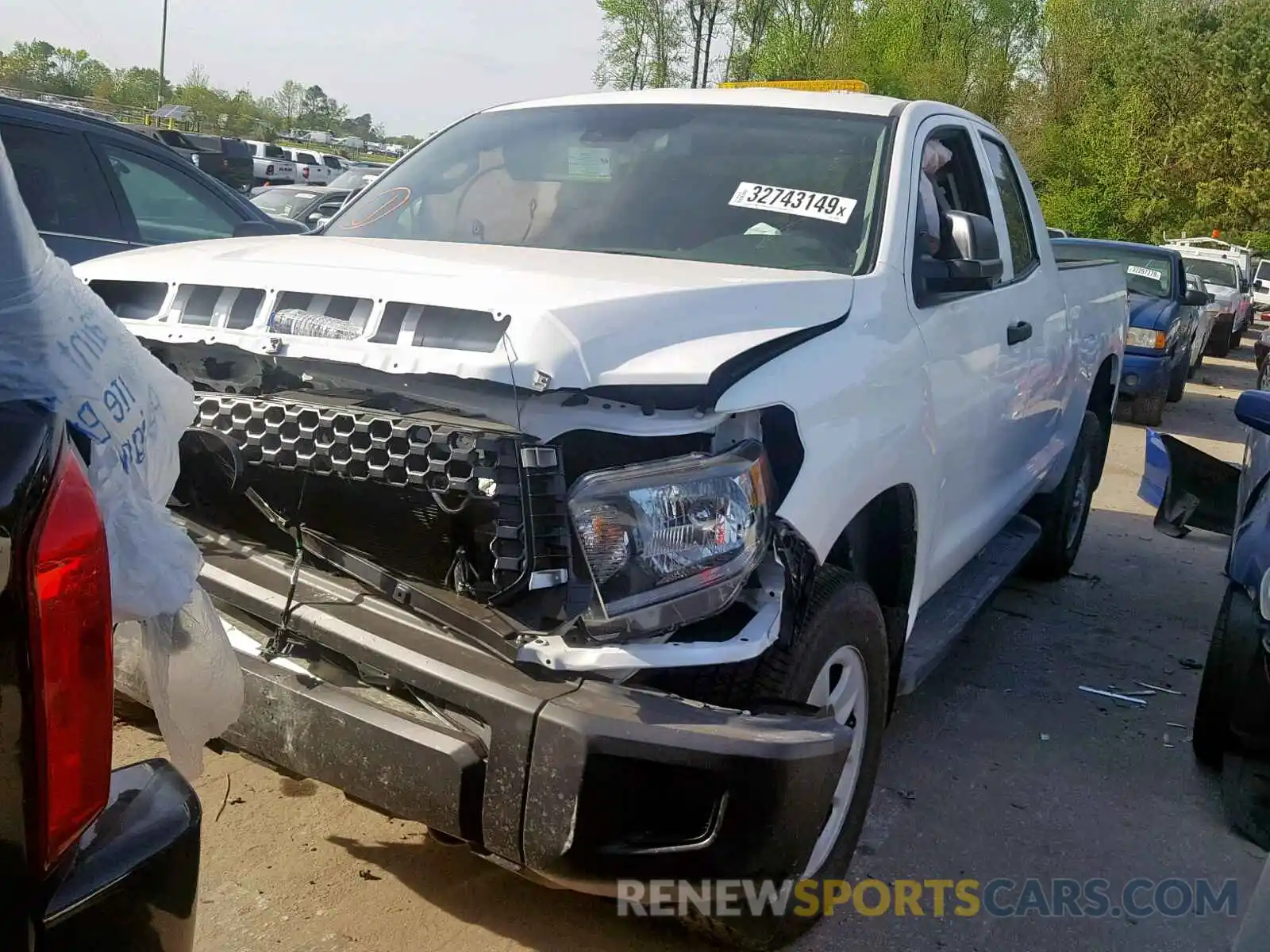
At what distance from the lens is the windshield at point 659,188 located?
3.34 meters

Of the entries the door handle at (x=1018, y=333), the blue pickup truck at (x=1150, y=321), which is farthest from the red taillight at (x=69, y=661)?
the blue pickup truck at (x=1150, y=321)

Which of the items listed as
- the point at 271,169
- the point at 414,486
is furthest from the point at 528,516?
the point at 271,169

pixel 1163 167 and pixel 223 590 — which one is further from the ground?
pixel 1163 167

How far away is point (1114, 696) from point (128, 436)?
4.15 m

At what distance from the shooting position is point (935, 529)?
138 inches

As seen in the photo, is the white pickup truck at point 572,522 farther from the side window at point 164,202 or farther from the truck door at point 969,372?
the side window at point 164,202

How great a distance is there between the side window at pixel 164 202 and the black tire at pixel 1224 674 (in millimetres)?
4886

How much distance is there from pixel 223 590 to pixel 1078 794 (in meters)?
2.77

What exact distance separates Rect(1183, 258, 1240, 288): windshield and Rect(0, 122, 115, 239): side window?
59.6ft

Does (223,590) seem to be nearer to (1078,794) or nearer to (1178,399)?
(1078,794)

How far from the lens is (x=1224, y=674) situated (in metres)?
3.85

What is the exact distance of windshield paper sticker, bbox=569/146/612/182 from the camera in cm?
364

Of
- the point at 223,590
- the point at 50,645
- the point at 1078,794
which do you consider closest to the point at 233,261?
the point at 223,590

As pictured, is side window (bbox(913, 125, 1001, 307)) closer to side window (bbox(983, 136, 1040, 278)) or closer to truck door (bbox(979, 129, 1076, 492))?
truck door (bbox(979, 129, 1076, 492))
